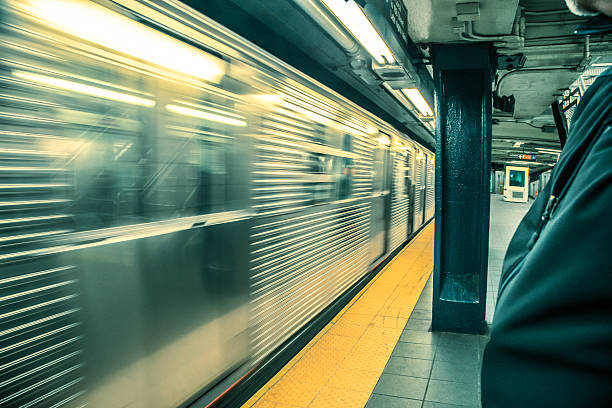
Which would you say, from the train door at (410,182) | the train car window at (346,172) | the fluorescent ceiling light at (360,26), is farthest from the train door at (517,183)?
the fluorescent ceiling light at (360,26)

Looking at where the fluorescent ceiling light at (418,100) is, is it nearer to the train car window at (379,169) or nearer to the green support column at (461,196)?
the train car window at (379,169)

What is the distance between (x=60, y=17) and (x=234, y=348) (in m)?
1.99

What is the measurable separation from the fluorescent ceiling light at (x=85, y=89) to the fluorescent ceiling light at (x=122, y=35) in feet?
0.61

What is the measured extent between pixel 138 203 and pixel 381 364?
8.07ft

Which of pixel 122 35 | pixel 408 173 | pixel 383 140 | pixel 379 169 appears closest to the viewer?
pixel 122 35

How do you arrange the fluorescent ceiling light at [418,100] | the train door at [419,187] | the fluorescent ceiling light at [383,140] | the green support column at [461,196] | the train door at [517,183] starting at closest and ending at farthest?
1. the green support column at [461,196]
2. the fluorescent ceiling light at [418,100]
3. the fluorescent ceiling light at [383,140]
4. the train door at [419,187]
5. the train door at [517,183]

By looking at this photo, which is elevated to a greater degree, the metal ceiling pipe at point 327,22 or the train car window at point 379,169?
the metal ceiling pipe at point 327,22

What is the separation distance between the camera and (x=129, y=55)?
178 cm

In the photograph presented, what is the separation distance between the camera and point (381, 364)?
3.37 meters

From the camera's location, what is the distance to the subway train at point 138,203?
1.40 metres

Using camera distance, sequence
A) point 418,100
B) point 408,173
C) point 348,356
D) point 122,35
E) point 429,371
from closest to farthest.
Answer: point 122,35 < point 429,371 < point 348,356 < point 418,100 < point 408,173

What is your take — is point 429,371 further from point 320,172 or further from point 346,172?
point 346,172

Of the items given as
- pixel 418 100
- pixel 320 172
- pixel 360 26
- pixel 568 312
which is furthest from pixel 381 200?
pixel 568 312

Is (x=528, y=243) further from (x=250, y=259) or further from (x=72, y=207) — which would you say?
(x=250, y=259)
